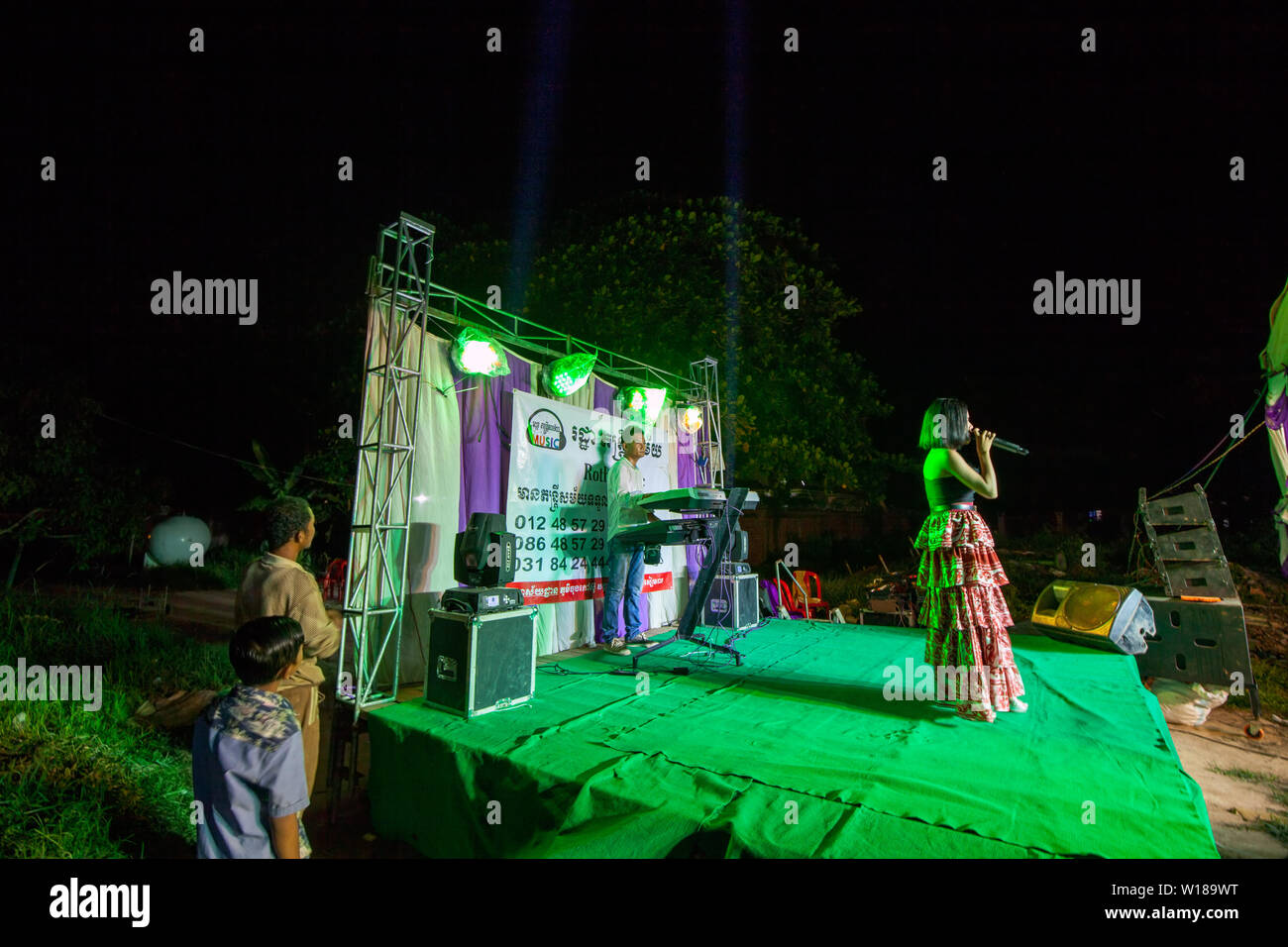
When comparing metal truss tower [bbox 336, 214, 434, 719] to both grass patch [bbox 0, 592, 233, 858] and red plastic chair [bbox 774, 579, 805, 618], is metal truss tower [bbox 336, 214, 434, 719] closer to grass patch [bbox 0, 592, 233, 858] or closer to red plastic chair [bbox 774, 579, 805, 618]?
grass patch [bbox 0, 592, 233, 858]

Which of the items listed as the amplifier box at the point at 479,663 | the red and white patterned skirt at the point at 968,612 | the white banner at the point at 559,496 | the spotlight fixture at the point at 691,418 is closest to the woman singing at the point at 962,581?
the red and white patterned skirt at the point at 968,612

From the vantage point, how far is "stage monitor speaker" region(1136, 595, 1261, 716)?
4637mm

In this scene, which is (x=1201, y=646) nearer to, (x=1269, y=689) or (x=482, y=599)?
(x=1269, y=689)

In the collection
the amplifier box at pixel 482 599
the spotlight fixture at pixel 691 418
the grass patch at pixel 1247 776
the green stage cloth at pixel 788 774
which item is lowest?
the grass patch at pixel 1247 776

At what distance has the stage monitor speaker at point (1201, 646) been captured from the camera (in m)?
4.64

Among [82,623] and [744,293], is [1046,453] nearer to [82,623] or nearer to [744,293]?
[744,293]

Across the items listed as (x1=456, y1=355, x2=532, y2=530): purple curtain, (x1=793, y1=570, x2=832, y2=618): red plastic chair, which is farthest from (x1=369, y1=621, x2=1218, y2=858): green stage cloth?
(x1=793, y1=570, x2=832, y2=618): red plastic chair

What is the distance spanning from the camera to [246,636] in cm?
170

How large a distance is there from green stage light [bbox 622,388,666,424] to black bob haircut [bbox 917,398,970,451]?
3.51 meters

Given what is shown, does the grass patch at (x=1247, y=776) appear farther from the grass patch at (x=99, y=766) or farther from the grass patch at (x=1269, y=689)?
the grass patch at (x=99, y=766)

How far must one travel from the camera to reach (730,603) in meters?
5.55

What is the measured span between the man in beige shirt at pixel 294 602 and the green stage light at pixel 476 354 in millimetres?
2060
